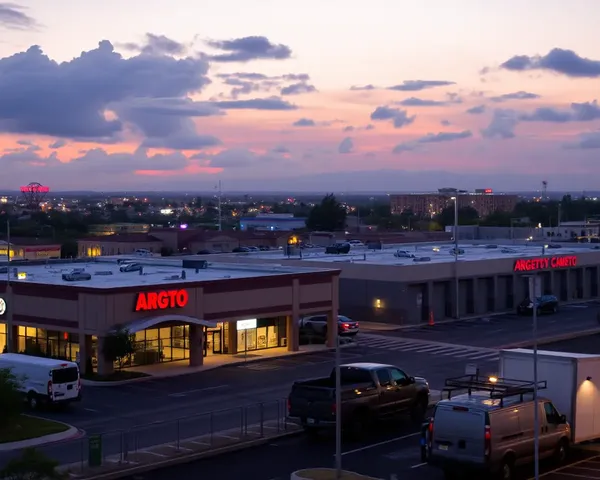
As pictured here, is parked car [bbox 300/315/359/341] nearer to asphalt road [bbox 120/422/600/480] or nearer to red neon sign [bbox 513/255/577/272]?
red neon sign [bbox 513/255/577/272]

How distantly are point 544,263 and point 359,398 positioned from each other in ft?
158

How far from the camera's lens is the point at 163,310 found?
43.9 m

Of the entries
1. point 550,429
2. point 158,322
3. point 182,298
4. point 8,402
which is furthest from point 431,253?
point 550,429

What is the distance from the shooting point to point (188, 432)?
95.7ft

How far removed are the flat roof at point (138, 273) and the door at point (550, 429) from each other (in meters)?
23.2

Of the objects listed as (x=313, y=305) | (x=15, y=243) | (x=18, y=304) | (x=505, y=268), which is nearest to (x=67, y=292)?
(x=18, y=304)

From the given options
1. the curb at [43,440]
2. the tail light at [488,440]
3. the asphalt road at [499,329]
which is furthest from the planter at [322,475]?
the asphalt road at [499,329]

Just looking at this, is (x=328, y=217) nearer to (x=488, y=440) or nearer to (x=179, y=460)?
(x=179, y=460)

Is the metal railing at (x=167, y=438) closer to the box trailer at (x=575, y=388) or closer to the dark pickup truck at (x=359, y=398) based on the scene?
the dark pickup truck at (x=359, y=398)

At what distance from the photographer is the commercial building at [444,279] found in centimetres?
6312

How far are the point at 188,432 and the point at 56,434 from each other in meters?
Answer: 3.97

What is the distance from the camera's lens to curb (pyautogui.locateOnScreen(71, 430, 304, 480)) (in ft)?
76.7

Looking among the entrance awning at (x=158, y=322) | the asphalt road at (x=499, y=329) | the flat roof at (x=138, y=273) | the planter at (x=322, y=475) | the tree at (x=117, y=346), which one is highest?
the flat roof at (x=138, y=273)

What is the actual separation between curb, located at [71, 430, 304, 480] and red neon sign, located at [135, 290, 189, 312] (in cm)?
1588
